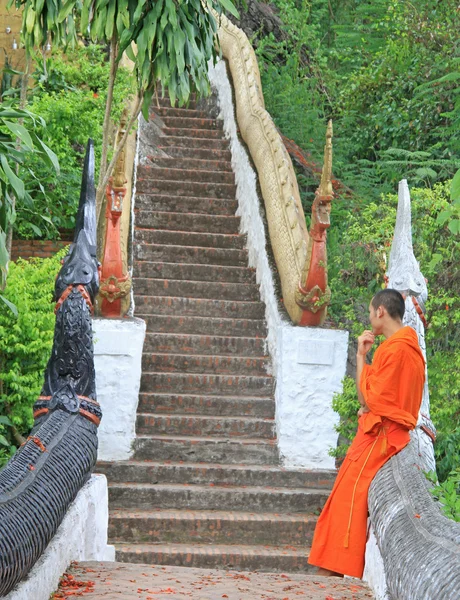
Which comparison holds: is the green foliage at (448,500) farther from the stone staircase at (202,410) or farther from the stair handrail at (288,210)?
the stair handrail at (288,210)

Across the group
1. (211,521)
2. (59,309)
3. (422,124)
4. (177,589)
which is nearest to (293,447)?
(211,521)

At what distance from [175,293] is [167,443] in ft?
6.73

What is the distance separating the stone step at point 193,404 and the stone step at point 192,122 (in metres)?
5.12

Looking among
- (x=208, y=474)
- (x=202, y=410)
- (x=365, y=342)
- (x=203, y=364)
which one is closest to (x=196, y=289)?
(x=203, y=364)

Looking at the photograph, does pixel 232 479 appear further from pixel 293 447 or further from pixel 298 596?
pixel 298 596

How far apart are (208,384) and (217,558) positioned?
6.53ft

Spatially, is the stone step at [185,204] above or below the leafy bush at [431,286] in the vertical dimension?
above

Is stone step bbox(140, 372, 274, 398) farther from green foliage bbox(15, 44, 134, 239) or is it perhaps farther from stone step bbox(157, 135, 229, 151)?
stone step bbox(157, 135, 229, 151)

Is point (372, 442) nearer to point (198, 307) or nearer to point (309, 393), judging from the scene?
point (309, 393)

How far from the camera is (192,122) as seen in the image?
1300 centimetres

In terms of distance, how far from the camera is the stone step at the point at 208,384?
8.77m

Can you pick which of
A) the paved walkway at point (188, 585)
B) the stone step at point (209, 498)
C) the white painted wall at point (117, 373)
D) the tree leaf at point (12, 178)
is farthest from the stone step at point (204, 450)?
the tree leaf at point (12, 178)

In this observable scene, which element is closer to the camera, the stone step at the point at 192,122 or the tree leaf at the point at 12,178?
the tree leaf at the point at 12,178

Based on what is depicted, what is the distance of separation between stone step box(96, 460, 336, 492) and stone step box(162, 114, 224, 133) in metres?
5.88
